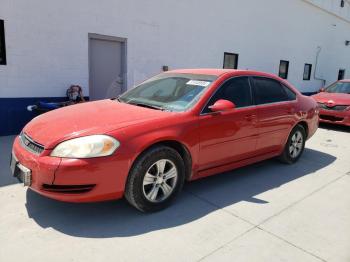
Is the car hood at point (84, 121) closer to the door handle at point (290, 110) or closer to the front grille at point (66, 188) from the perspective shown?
the front grille at point (66, 188)

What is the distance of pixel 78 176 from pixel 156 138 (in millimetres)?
837

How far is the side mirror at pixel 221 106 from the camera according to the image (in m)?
3.73

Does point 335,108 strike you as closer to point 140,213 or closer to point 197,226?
point 197,226

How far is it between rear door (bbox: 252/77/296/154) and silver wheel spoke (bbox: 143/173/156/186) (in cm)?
182

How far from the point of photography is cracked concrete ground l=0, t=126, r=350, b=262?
108 inches

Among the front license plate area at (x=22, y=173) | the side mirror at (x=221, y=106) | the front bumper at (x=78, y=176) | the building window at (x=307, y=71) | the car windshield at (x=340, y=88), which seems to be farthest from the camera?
the building window at (x=307, y=71)

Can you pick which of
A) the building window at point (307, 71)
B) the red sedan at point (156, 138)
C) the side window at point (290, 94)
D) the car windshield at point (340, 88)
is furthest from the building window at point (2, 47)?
the building window at point (307, 71)

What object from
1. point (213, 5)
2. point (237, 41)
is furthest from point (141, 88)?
point (237, 41)

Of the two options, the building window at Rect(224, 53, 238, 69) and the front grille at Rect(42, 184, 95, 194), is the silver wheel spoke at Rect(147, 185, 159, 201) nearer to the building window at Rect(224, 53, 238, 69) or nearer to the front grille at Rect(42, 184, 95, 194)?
the front grille at Rect(42, 184, 95, 194)

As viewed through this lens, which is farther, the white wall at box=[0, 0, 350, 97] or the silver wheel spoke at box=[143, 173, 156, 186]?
the white wall at box=[0, 0, 350, 97]

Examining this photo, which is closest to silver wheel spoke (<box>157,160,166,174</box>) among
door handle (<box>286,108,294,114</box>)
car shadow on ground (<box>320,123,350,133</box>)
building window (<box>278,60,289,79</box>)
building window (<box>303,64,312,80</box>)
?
door handle (<box>286,108,294,114</box>)

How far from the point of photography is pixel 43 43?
21.8ft

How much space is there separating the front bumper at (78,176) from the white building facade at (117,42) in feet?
13.5

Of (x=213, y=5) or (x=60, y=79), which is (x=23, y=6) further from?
(x=213, y=5)
